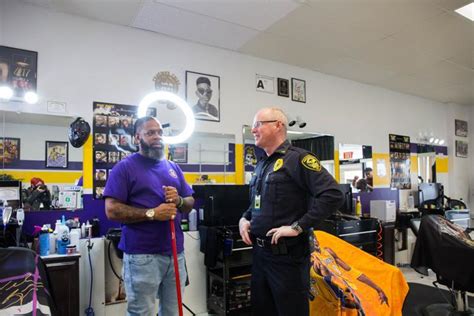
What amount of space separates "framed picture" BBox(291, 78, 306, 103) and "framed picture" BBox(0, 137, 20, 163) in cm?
333

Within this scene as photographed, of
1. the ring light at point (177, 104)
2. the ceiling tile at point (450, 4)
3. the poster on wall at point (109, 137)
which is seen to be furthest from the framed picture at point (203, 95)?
the ceiling tile at point (450, 4)

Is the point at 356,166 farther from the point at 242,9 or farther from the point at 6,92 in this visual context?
the point at 6,92

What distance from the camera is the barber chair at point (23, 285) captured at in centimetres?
156

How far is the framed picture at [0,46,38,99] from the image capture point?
291cm

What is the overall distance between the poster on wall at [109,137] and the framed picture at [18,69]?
0.59 m

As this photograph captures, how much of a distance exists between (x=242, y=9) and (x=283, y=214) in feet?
7.10

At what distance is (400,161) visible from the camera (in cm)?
615

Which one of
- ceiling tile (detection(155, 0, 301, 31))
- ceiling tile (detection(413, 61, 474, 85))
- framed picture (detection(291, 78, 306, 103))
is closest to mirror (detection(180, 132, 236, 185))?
framed picture (detection(291, 78, 306, 103))

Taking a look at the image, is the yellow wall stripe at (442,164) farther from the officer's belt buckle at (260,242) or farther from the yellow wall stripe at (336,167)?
the officer's belt buckle at (260,242)

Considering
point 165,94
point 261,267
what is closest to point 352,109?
point 165,94

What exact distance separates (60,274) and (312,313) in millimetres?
1989

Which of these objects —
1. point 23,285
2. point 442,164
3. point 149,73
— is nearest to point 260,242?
point 23,285

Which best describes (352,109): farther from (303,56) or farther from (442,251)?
(442,251)

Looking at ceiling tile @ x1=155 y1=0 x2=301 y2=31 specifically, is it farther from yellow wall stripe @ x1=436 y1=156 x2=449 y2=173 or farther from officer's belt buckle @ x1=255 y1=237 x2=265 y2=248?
yellow wall stripe @ x1=436 y1=156 x2=449 y2=173
